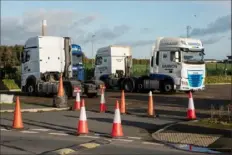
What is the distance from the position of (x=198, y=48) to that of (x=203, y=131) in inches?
701

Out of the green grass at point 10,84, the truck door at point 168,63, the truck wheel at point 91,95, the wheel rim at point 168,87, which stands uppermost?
the truck door at point 168,63

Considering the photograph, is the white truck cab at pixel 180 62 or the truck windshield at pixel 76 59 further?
the truck windshield at pixel 76 59

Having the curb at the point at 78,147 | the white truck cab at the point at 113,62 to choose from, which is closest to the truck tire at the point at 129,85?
the white truck cab at the point at 113,62

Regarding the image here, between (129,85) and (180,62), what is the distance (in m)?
5.72

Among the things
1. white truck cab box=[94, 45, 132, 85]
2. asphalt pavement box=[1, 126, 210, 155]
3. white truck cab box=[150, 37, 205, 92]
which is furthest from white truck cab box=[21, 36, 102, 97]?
asphalt pavement box=[1, 126, 210, 155]

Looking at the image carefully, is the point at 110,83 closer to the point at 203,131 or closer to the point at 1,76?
the point at 1,76

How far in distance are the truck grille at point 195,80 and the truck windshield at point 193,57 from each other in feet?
3.11

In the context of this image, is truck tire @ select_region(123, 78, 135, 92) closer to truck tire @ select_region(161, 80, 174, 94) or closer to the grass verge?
truck tire @ select_region(161, 80, 174, 94)

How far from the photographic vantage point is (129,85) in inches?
1325

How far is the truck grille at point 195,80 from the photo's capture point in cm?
2930

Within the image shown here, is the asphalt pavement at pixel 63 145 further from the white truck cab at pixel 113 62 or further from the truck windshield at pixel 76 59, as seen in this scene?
the white truck cab at pixel 113 62

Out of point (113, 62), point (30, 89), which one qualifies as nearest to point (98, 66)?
point (113, 62)

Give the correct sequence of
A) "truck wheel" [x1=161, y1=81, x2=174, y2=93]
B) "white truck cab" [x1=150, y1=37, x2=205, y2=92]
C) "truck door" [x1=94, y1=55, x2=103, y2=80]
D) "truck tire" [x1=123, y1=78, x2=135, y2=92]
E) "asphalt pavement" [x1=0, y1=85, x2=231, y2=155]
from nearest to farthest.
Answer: "asphalt pavement" [x1=0, y1=85, x2=231, y2=155] → "white truck cab" [x1=150, y1=37, x2=205, y2=92] → "truck wheel" [x1=161, y1=81, x2=174, y2=93] → "truck tire" [x1=123, y1=78, x2=135, y2=92] → "truck door" [x1=94, y1=55, x2=103, y2=80]

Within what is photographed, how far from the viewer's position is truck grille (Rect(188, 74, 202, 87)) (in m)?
29.3
